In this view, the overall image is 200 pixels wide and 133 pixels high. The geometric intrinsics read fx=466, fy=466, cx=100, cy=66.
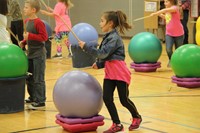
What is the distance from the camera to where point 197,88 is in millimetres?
8008

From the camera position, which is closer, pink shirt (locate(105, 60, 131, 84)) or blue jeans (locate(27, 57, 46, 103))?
pink shirt (locate(105, 60, 131, 84))

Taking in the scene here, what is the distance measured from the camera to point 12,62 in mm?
6195

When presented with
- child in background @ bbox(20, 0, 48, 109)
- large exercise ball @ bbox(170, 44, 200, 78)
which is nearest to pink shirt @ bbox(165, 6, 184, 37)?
large exercise ball @ bbox(170, 44, 200, 78)

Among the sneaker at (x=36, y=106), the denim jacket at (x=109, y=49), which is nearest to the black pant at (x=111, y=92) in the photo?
the denim jacket at (x=109, y=49)

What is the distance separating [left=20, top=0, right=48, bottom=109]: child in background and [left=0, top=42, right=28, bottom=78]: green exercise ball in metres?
0.23

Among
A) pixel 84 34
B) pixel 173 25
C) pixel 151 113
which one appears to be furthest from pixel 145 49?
pixel 151 113

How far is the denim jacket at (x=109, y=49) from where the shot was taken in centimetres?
517

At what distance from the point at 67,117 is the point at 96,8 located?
1353 centimetres

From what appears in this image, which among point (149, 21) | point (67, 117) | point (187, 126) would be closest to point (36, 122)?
point (67, 117)

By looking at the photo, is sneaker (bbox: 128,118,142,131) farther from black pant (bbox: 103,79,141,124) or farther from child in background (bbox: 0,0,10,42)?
child in background (bbox: 0,0,10,42)

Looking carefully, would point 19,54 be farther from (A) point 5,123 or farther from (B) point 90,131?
(B) point 90,131

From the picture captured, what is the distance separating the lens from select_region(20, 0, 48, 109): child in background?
6465mm

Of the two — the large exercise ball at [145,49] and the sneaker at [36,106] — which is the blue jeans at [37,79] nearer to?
the sneaker at [36,106]

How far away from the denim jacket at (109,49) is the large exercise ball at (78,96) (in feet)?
0.89
